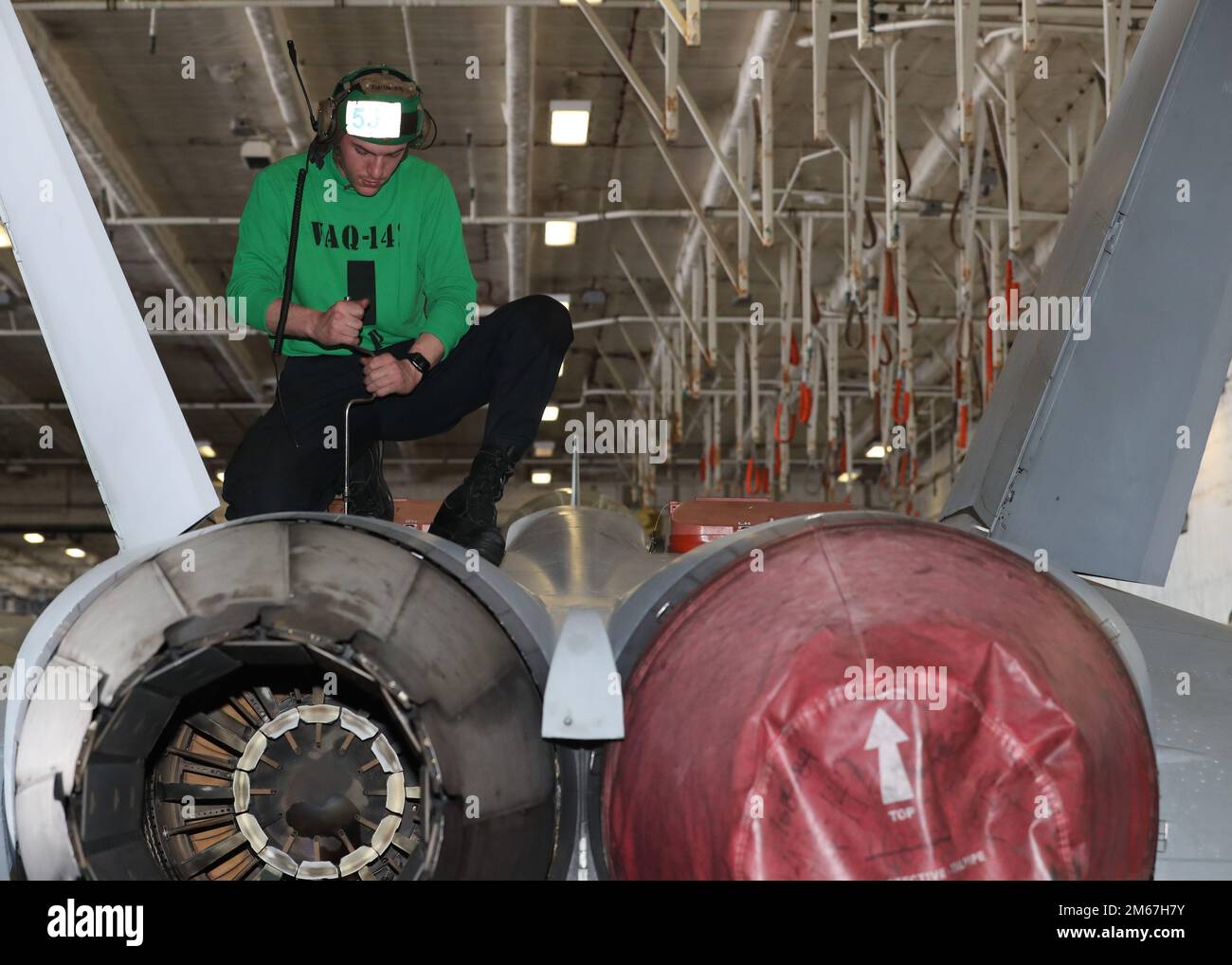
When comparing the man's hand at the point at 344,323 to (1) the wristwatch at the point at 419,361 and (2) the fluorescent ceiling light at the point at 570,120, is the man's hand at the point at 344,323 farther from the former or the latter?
(2) the fluorescent ceiling light at the point at 570,120

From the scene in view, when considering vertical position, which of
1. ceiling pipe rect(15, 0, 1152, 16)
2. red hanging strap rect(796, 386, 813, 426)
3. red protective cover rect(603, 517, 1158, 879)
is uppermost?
ceiling pipe rect(15, 0, 1152, 16)

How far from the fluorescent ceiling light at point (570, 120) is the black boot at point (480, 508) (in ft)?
36.5

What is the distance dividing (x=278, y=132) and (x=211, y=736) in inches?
584

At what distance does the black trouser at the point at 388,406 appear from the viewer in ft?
12.4

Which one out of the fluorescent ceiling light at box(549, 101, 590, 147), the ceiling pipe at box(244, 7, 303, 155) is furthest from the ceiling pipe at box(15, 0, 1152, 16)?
the fluorescent ceiling light at box(549, 101, 590, 147)

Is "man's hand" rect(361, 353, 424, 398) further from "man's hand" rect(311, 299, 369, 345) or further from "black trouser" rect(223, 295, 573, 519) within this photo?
"black trouser" rect(223, 295, 573, 519)

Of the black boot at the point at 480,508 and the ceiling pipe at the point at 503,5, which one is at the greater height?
the ceiling pipe at the point at 503,5

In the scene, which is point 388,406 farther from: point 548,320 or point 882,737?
point 882,737

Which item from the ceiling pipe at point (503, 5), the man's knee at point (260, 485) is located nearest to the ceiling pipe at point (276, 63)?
the ceiling pipe at point (503, 5)

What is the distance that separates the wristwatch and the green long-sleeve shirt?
111mm

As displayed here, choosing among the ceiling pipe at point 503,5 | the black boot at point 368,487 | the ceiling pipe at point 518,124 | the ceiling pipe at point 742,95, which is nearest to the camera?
the black boot at point 368,487

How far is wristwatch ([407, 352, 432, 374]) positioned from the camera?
3831 mm

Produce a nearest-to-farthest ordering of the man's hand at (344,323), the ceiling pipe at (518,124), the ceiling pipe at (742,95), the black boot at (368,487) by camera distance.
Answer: the man's hand at (344,323) < the black boot at (368,487) < the ceiling pipe at (518,124) < the ceiling pipe at (742,95)
